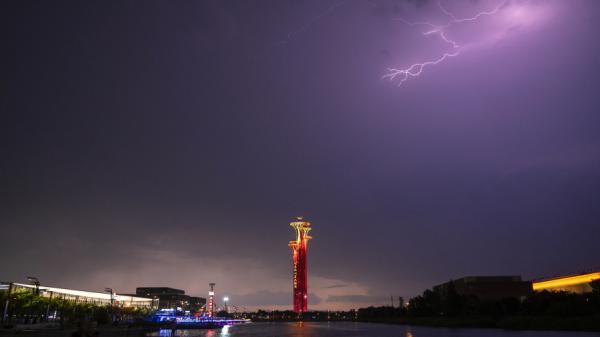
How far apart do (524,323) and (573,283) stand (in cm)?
5074

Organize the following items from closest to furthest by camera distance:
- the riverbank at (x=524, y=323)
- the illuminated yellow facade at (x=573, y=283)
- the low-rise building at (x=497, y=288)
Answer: the riverbank at (x=524, y=323) → the illuminated yellow facade at (x=573, y=283) → the low-rise building at (x=497, y=288)

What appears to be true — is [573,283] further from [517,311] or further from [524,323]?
[524,323]

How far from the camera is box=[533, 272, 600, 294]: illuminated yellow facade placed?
412ft

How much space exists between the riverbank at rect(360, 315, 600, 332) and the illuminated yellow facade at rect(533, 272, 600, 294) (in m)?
27.4

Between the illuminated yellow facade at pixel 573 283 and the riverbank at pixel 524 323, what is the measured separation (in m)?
27.4

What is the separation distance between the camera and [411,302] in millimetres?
175125

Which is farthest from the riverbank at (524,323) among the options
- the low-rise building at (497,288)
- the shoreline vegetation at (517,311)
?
the low-rise building at (497,288)

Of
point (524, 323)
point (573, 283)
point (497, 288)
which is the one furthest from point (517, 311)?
point (497, 288)

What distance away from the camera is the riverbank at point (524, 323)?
256ft

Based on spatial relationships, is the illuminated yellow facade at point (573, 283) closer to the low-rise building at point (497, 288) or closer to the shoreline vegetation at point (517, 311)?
the low-rise building at point (497, 288)

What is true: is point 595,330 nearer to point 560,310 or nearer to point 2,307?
point 560,310

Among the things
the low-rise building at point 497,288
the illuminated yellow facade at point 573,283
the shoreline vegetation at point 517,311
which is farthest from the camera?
the low-rise building at point 497,288

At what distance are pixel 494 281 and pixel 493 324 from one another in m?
54.7

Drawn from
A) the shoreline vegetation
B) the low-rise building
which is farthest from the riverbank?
the low-rise building
